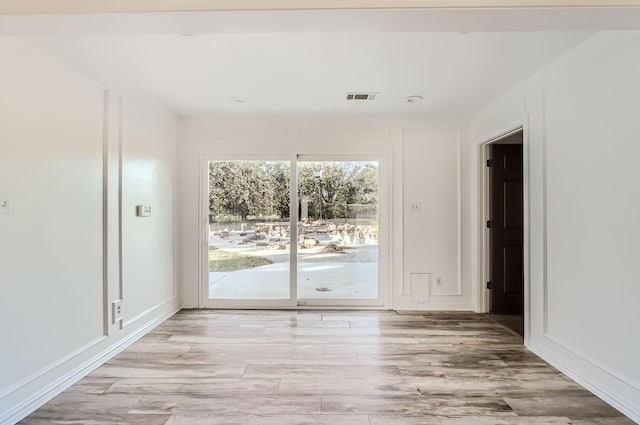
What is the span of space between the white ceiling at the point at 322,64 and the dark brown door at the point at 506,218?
0.77m

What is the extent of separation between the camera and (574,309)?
2.37 m

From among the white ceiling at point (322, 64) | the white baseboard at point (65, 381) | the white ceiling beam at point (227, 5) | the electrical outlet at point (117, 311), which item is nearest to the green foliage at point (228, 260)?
the white baseboard at point (65, 381)

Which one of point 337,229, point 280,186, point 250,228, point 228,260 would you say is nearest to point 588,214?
point 337,229

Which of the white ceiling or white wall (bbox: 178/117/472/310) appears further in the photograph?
white wall (bbox: 178/117/472/310)

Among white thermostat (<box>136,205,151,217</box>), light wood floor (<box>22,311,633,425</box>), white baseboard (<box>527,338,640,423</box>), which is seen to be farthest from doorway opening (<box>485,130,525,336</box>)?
white thermostat (<box>136,205,151,217</box>)

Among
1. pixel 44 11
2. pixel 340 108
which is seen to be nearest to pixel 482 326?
pixel 340 108

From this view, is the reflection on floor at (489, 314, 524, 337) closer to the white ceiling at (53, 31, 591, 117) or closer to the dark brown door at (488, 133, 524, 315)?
the dark brown door at (488, 133, 524, 315)

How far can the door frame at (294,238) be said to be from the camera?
4051 mm

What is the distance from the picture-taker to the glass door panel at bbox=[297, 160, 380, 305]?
4.12 metres

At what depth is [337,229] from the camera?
416cm

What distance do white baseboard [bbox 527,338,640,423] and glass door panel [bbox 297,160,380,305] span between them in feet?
6.23

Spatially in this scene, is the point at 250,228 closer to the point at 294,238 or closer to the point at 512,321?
the point at 294,238

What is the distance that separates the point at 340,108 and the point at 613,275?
2711 mm

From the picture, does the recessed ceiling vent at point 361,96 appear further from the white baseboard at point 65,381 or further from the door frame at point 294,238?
the white baseboard at point 65,381
